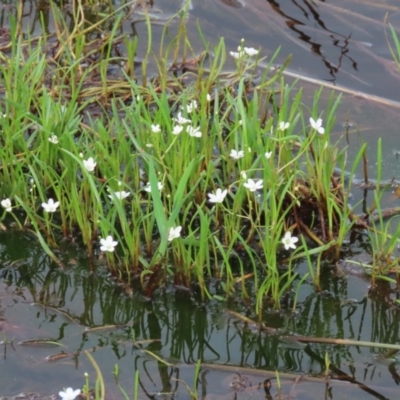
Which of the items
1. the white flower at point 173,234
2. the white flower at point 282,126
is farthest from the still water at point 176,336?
the white flower at point 282,126

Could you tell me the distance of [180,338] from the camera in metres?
2.43

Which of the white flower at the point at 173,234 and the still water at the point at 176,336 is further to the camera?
the white flower at the point at 173,234

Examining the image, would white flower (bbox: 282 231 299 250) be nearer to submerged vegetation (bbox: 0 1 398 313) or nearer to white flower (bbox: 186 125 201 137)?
submerged vegetation (bbox: 0 1 398 313)

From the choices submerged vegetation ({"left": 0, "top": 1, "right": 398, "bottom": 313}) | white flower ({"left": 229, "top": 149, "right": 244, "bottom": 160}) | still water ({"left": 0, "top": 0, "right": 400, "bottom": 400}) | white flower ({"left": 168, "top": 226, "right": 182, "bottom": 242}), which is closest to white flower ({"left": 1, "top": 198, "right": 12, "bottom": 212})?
submerged vegetation ({"left": 0, "top": 1, "right": 398, "bottom": 313})

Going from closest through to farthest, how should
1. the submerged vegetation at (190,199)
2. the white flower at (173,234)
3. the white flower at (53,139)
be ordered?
the white flower at (173,234) < the submerged vegetation at (190,199) < the white flower at (53,139)

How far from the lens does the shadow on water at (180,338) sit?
87.6 inches

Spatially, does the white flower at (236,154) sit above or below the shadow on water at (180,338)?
above

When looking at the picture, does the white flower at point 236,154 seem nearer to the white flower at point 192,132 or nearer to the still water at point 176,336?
the white flower at point 192,132

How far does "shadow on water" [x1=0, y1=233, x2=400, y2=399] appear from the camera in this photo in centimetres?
222

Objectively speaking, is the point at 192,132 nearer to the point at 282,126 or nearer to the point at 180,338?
the point at 282,126

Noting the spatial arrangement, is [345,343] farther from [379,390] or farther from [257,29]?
[257,29]

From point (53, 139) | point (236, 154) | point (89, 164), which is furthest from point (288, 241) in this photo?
point (53, 139)

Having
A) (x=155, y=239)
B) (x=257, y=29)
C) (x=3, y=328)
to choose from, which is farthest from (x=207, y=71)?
(x=3, y=328)

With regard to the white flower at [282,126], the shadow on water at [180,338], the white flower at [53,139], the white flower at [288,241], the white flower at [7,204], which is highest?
the white flower at [282,126]
